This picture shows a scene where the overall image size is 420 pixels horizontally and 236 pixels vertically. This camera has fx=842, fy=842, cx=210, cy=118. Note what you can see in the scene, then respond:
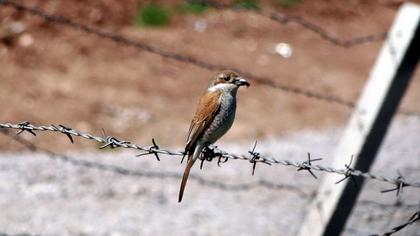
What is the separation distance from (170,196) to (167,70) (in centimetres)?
556

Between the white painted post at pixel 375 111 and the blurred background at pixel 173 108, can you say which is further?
the blurred background at pixel 173 108

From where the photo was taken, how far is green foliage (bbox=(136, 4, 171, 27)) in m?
14.8

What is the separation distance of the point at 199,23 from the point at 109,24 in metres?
1.65

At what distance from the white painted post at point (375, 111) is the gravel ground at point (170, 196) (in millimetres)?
1058

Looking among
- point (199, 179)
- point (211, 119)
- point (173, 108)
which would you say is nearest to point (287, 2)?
point (173, 108)

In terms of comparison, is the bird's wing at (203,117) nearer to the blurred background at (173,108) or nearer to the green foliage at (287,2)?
the blurred background at (173,108)

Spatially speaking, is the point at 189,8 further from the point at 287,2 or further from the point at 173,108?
the point at 173,108

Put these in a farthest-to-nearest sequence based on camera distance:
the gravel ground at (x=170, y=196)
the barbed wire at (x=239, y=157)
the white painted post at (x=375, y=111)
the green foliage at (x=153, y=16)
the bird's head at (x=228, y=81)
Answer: the green foliage at (x=153, y=16) < the gravel ground at (x=170, y=196) < the white painted post at (x=375, y=111) < the bird's head at (x=228, y=81) < the barbed wire at (x=239, y=157)

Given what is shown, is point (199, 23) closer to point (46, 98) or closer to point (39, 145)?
point (46, 98)

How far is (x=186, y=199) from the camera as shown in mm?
7750

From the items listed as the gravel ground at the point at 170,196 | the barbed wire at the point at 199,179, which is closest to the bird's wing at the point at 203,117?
the gravel ground at the point at 170,196

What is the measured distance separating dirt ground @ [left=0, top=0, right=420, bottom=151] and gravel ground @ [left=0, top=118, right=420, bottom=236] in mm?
1662

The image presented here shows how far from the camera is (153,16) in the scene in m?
15.0

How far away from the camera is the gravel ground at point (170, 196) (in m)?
6.88
